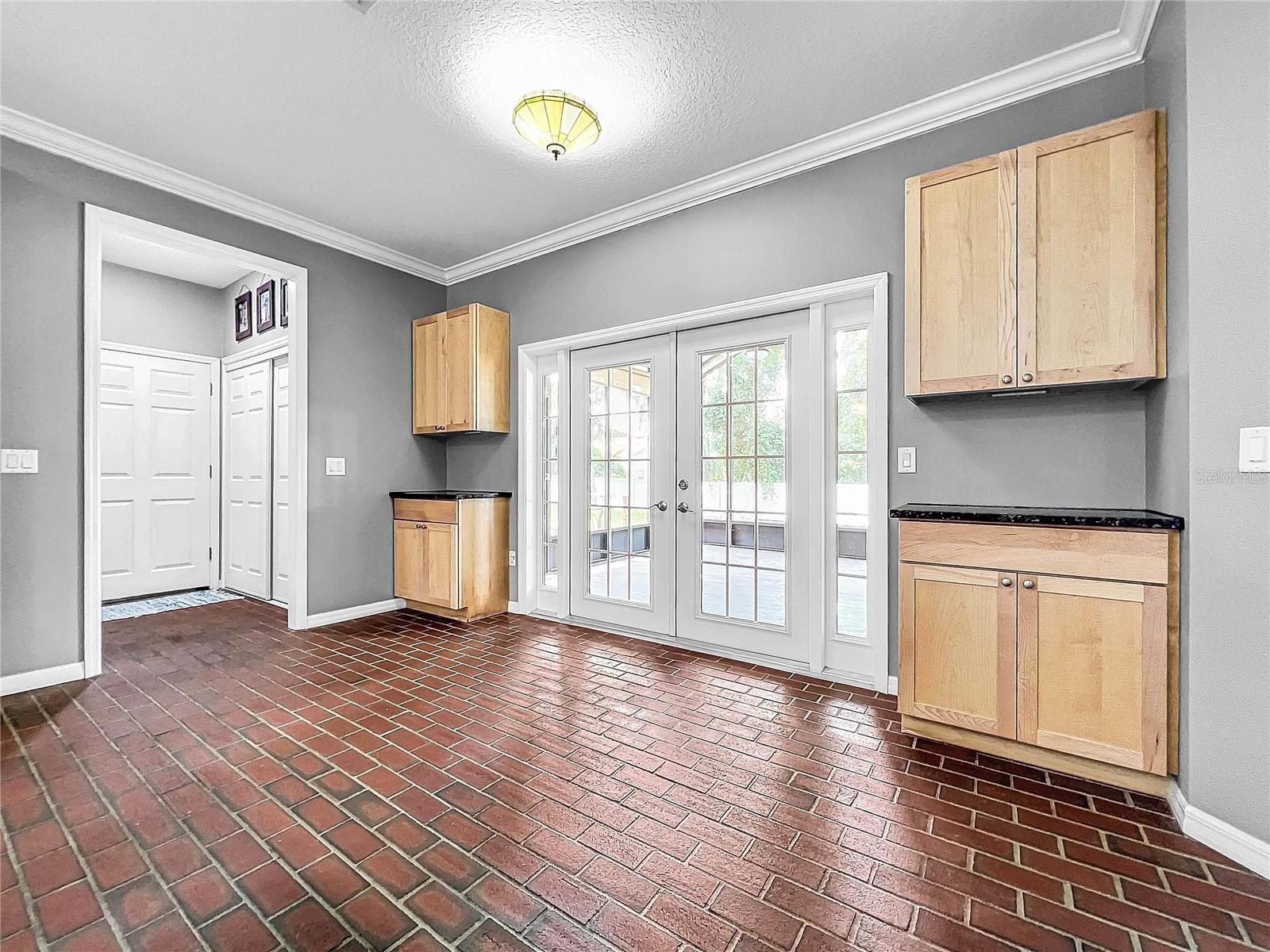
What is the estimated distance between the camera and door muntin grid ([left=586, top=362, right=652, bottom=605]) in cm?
391

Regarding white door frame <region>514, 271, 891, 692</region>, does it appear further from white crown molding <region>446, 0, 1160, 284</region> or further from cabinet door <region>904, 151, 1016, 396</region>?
white crown molding <region>446, 0, 1160, 284</region>

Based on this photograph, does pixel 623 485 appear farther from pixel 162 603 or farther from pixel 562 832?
pixel 162 603

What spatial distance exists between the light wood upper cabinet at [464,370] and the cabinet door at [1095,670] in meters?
3.62

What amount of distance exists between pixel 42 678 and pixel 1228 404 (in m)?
5.15

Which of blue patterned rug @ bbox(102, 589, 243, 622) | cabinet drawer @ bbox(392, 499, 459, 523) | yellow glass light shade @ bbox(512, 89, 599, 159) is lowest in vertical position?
blue patterned rug @ bbox(102, 589, 243, 622)

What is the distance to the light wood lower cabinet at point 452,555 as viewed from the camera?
4254 millimetres

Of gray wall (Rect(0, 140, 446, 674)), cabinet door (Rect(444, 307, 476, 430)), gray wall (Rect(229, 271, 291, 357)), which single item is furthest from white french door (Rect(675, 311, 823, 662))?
gray wall (Rect(229, 271, 291, 357))

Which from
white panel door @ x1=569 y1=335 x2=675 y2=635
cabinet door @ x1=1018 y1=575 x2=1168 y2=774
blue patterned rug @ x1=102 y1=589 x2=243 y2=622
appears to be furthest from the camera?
blue patterned rug @ x1=102 y1=589 x2=243 y2=622

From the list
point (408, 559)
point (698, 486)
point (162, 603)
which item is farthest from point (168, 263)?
point (698, 486)

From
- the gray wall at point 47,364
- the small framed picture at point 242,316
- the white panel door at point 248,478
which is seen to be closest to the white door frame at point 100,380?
the gray wall at point 47,364

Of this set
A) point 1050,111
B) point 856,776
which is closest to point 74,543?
point 856,776

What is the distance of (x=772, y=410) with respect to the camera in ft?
10.9

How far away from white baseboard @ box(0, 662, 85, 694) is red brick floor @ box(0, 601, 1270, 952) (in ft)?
0.28

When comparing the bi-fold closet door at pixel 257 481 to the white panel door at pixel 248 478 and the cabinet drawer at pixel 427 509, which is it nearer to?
the white panel door at pixel 248 478
